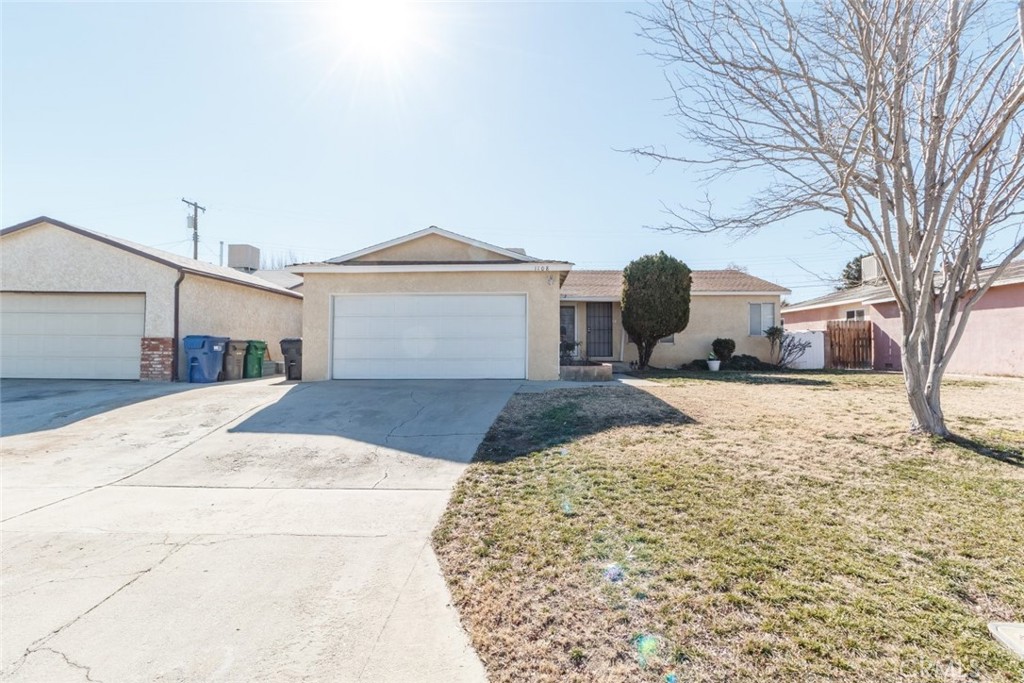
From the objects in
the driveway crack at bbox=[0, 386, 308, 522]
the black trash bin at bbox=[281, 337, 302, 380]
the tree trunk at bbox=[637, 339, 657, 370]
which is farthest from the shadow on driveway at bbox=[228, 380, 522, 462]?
the tree trunk at bbox=[637, 339, 657, 370]

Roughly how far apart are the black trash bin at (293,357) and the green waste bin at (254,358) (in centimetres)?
242

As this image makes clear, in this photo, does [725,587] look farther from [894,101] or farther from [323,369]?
[323,369]

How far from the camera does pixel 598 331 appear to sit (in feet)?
59.6

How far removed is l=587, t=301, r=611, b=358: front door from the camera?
1809 cm

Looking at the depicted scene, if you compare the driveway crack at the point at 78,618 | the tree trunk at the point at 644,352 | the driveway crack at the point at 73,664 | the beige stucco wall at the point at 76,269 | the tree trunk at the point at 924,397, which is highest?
the beige stucco wall at the point at 76,269

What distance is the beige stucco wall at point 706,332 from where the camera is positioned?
17969 millimetres

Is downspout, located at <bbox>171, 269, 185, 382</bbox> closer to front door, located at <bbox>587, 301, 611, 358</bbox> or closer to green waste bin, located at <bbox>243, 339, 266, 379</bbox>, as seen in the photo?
green waste bin, located at <bbox>243, 339, 266, 379</bbox>

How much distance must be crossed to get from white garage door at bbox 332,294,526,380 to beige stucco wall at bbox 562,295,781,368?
681 cm

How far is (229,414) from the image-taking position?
8.05 metres

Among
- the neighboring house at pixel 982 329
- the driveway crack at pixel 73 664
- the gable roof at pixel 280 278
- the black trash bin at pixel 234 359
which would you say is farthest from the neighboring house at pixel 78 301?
the neighboring house at pixel 982 329

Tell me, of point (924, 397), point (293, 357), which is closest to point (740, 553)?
point (924, 397)

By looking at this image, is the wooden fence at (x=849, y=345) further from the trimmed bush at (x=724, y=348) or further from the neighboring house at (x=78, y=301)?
the neighboring house at (x=78, y=301)

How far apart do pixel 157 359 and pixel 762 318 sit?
18981 millimetres

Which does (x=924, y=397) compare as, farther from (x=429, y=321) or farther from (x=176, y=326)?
(x=176, y=326)
